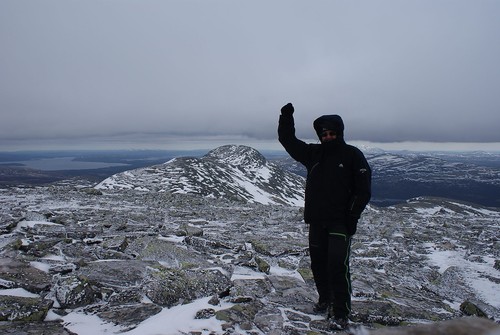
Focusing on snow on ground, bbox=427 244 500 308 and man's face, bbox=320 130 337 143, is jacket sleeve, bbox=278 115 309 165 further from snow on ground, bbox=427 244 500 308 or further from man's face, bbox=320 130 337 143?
snow on ground, bbox=427 244 500 308

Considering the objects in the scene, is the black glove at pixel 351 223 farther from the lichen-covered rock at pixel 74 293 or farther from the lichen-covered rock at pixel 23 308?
the lichen-covered rock at pixel 23 308

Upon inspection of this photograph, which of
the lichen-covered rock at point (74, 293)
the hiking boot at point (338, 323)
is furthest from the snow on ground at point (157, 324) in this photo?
the hiking boot at point (338, 323)

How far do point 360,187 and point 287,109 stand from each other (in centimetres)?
225

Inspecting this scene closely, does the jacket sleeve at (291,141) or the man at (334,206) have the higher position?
the jacket sleeve at (291,141)

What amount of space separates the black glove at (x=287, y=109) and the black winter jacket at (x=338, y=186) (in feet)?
3.42

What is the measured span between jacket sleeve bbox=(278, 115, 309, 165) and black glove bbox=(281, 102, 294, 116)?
67mm

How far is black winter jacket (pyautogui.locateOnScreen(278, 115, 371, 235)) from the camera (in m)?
5.72

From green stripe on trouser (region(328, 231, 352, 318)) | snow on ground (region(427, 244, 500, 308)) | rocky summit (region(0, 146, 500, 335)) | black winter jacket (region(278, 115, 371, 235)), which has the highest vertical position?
black winter jacket (region(278, 115, 371, 235))

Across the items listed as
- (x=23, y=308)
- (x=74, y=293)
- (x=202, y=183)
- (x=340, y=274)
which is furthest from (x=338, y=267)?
(x=202, y=183)

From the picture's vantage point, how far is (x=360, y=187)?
5.67 meters

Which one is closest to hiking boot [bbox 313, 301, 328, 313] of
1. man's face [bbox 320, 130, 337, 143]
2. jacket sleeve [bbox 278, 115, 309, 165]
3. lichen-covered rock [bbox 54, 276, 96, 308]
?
jacket sleeve [bbox 278, 115, 309, 165]

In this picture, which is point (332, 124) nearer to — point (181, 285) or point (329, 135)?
point (329, 135)

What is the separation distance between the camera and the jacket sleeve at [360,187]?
18.5 feet

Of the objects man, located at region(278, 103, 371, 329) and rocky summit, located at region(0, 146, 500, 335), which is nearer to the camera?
rocky summit, located at region(0, 146, 500, 335)
